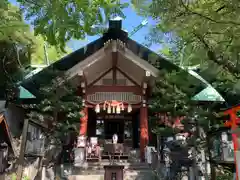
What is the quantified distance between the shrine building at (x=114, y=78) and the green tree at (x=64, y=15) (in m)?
6.67

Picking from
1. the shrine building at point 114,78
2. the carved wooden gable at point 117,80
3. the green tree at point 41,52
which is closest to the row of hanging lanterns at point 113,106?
Result: the shrine building at point 114,78

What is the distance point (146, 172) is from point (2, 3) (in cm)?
792

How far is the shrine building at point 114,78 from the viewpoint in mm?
12289

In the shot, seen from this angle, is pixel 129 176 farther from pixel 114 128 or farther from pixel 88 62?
pixel 114 128

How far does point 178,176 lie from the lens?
30.1 ft

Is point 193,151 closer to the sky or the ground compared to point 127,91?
closer to the ground

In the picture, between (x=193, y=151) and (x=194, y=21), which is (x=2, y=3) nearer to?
(x=194, y=21)

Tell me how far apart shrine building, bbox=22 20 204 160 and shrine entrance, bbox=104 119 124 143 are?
0.22 feet

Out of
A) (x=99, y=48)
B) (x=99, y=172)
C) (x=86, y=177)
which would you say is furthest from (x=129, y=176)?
(x=99, y=48)

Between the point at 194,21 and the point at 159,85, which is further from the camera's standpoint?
the point at 159,85

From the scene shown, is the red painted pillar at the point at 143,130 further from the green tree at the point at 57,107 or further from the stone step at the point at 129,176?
the green tree at the point at 57,107

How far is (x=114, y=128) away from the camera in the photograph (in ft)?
51.7

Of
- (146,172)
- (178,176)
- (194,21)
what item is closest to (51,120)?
(146,172)

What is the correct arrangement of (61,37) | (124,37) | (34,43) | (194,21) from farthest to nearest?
1. (124,37)
2. (34,43)
3. (194,21)
4. (61,37)
